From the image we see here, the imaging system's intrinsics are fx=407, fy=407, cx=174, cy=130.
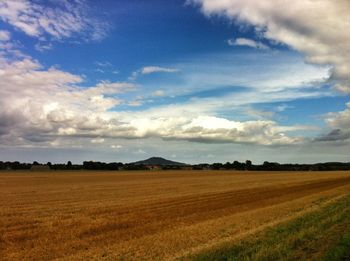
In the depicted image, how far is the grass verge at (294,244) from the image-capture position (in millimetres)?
11133

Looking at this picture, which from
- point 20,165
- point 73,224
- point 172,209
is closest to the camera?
point 73,224

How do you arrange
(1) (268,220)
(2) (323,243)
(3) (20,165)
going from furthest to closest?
(3) (20,165)
(1) (268,220)
(2) (323,243)

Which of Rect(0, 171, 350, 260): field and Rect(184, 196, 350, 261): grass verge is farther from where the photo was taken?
Rect(0, 171, 350, 260): field

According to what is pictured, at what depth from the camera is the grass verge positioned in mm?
11133

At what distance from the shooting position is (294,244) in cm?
1262

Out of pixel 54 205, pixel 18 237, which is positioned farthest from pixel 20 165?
pixel 18 237

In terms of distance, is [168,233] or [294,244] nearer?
[294,244]

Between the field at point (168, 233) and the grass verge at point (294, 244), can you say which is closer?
the grass verge at point (294, 244)

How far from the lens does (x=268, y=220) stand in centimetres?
1939

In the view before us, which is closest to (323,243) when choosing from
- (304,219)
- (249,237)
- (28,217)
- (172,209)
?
(249,237)

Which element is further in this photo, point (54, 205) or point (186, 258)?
point (54, 205)

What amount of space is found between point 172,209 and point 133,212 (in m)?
2.60

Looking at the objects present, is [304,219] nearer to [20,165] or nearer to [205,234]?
[205,234]

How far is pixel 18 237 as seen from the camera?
1516cm
